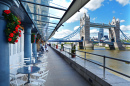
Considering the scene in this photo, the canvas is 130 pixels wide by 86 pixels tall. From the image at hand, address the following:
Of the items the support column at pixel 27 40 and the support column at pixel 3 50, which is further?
the support column at pixel 27 40

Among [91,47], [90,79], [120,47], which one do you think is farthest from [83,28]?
[90,79]

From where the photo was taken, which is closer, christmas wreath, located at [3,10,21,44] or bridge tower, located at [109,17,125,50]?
christmas wreath, located at [3,10,21,44]

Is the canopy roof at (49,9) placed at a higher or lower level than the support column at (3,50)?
higher

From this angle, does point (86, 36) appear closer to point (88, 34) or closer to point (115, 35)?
point (88, 34)

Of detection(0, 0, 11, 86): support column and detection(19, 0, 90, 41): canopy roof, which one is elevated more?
detection(19, 0, 90, 41): canopy roof

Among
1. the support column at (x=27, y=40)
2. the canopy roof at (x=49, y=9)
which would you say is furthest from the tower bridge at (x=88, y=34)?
the canopy roof at (x=49, y=9)

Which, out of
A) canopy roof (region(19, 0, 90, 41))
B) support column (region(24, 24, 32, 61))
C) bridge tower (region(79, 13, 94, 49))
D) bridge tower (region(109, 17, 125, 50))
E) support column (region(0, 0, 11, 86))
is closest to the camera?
support column (region(0, 0, 11, 86))

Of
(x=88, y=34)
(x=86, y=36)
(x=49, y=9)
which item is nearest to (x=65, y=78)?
(x=49, y=9)

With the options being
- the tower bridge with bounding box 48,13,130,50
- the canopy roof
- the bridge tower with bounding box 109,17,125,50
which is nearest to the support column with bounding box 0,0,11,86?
the canopy roof

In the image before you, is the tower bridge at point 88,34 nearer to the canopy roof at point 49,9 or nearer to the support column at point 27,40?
the support column at point 27,40

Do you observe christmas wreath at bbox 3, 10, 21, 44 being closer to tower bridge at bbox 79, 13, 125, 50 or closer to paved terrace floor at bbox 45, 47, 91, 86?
paved terrace floor at bbox 45, 47, 91, 86

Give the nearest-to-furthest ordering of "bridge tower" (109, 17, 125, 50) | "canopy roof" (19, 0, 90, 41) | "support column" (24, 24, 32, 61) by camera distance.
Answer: "canopy roof" (19, 0, 90, 41) → "support column" (24, 24, 32, 61) → "bridge tower" (109, 17, 125, 50)

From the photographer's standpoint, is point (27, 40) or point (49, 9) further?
point (27, 40)

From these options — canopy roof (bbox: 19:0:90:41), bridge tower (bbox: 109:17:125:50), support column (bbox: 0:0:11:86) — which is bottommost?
support column (bbox: 0:0:11:86)
